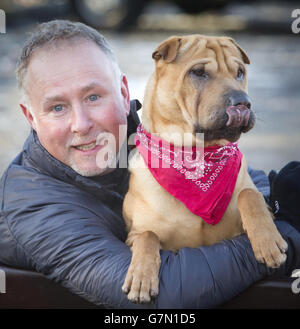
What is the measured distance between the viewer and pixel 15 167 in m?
2.59

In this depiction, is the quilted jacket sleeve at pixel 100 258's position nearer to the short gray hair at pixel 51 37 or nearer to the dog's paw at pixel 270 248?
the dog's paw at pixel 270 248

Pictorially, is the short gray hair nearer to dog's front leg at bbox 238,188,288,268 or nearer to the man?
the man

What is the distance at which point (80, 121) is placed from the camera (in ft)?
8.21

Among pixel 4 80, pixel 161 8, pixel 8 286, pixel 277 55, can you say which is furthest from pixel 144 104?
pixel 161 8

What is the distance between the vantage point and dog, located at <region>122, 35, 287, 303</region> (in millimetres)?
2295

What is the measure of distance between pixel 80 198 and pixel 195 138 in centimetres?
61

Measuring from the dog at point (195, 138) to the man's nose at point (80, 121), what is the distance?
275 mm

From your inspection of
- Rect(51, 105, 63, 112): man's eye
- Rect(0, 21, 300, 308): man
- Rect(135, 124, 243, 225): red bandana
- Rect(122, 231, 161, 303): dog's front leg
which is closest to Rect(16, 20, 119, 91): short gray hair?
Rect(0, 21, 300, 308): man

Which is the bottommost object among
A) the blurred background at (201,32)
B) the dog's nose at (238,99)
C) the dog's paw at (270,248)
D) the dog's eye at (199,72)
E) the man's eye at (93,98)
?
the blurred background at (201,32)

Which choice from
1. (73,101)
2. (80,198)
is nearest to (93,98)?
(73,101)

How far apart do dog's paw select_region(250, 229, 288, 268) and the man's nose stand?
95 cm

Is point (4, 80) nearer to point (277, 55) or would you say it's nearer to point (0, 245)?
point (277, 55)

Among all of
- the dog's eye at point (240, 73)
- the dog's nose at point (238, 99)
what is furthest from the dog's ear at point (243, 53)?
the dog's nose at point (238, 99)

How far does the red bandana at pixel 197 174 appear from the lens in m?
2.41
